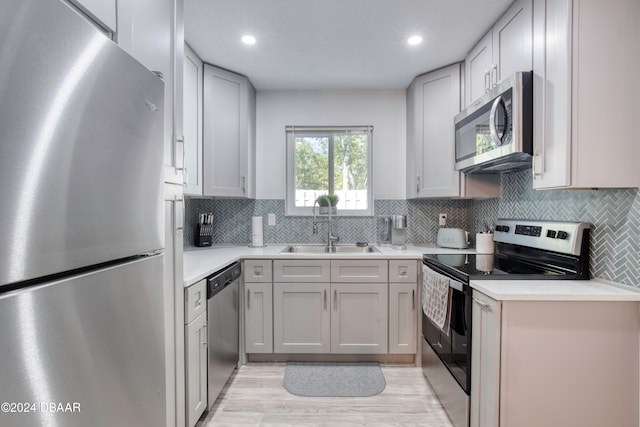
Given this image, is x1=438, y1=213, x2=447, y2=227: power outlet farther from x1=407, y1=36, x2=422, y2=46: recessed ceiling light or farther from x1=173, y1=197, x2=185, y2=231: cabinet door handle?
x1=173, y1=197, x2=185, y2=231: cabinet door handle

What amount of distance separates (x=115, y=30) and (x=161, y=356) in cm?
101

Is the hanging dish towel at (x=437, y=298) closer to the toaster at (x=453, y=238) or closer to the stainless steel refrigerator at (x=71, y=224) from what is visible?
the toaster at (x=453, y=238)

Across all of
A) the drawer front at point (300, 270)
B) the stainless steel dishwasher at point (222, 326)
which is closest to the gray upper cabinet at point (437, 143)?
the drawer front at point (300, 270)

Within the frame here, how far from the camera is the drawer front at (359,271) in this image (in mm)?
2451

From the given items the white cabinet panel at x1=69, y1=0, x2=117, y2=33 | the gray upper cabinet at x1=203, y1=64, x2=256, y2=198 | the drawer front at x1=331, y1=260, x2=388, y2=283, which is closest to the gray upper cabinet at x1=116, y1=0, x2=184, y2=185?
the white cabinet panel at x1=69, y1=0, x2=117, y2=33

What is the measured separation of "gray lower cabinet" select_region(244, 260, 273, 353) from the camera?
2467 millimetres

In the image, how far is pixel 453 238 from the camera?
8.83ft

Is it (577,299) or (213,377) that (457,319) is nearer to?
(577,299)

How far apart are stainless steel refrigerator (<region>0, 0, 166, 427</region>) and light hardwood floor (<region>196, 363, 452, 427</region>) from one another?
1.21 metres

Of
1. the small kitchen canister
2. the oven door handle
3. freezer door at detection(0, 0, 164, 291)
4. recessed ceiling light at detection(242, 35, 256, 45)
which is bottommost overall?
the oven door handle

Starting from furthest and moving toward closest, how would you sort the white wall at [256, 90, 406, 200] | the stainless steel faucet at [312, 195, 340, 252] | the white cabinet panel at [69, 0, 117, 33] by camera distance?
the white wall at [256, 90, 406, 200]
the stainless steel faucet at [312, 195, 340, 252]
the white cabinet panel at [69, 0, 117, 33]

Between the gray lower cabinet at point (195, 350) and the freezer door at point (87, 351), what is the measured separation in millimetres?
636

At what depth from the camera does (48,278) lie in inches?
23.1

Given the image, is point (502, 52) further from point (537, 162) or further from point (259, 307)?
point (259, 307)
